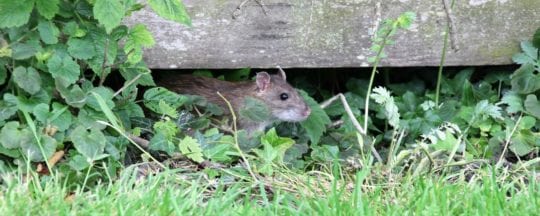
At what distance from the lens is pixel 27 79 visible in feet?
13.6

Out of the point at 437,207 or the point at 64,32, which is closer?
the point at 437,207

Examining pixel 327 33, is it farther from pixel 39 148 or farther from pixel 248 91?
pixel 39 148

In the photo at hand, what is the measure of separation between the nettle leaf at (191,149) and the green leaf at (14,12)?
0.82 m

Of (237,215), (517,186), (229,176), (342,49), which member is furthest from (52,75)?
(517,186)

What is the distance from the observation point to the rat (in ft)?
17.7

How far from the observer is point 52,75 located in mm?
4211

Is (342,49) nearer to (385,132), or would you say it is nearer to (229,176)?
(385,132)

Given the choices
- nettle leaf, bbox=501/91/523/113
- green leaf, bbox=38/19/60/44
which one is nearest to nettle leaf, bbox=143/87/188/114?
green leaf, bbox=38/19/60/44

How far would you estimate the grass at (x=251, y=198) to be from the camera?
11.2 ft

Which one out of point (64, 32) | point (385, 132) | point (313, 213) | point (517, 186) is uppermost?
point (64, 32)

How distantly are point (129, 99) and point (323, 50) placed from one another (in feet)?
3.42

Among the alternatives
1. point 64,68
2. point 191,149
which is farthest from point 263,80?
point 64,68

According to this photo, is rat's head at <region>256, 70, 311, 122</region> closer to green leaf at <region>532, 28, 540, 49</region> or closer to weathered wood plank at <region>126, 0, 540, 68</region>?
weathered wood plank at <region>126, 0, 540, 68</region>

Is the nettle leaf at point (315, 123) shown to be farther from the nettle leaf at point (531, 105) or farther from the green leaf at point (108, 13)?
the green leaf at point (108, 13)
